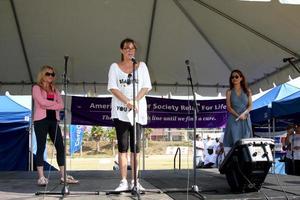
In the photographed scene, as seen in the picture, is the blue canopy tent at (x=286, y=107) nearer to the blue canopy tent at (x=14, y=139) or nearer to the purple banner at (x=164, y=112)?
the purple banner at (x=164, y=112)

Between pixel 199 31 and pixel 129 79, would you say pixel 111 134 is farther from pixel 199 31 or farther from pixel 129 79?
pixel 129 79

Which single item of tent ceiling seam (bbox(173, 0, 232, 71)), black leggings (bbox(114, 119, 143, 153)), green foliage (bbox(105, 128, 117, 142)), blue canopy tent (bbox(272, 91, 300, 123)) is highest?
tent ceiling seam (bbox(173, 0, 232, 71))

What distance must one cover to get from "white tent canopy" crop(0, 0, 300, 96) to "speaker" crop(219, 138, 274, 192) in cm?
249

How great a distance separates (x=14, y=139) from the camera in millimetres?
9664

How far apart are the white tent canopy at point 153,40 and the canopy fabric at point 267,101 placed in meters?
1.36

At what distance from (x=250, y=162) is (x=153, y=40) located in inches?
176

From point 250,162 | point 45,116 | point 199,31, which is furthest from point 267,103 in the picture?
point 45,116

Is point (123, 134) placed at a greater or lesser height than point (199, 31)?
lesser

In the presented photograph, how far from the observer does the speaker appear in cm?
371

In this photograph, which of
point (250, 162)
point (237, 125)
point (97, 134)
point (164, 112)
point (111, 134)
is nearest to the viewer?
point (250, 162)

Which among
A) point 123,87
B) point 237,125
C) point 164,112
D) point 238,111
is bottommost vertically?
point 237,125

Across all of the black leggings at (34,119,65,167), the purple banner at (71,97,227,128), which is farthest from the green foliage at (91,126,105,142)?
the black leggings at (34,119,65,167)

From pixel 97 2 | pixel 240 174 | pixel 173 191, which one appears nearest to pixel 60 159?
pixel 173 191

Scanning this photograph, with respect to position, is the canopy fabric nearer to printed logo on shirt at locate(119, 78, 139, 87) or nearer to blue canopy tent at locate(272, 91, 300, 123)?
blue canopy tent at locate(272, 91, 300, 123)
